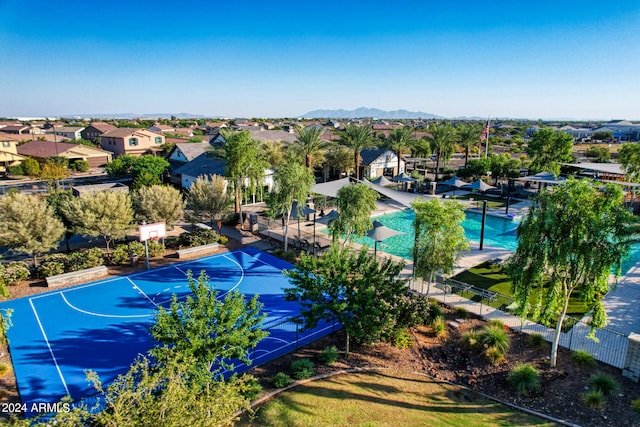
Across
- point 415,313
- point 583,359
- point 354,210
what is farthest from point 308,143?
point 583,359

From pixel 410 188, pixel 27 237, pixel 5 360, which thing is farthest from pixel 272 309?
pixel 410 188

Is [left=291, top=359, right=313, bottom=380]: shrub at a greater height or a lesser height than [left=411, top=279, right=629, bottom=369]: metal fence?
lesser

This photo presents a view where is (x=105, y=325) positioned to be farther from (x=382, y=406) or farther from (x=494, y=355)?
(x=494, y=355)

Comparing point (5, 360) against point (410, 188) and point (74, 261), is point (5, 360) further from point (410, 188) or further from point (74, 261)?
point (410, 188)

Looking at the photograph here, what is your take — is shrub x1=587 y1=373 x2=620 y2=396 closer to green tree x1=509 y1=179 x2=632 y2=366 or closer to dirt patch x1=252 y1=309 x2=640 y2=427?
dirt patch x1=252 y1=309 x2=640 y2=427

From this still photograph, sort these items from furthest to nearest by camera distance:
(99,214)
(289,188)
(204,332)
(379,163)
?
(379,163), (289,188), (99,214), (204,332)

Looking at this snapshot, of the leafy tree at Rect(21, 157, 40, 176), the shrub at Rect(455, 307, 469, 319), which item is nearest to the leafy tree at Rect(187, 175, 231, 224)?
the shrub at Rect(455, 307, 469, 319)
